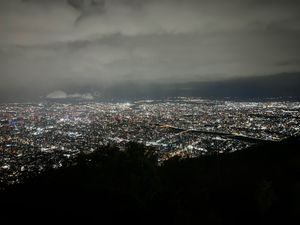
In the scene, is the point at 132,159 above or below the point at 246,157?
above

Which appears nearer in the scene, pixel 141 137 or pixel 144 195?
pixel 144 195

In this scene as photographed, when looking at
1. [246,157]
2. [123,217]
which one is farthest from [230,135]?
[123,217]

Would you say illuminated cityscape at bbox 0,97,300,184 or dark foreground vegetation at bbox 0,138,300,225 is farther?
illuminated cityscape at bbox 0,97,300,184

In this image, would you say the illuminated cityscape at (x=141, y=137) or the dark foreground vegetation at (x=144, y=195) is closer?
the dark foreground vegetation at (x=144, y=195)

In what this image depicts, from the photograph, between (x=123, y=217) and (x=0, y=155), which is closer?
(x=123, y=217)

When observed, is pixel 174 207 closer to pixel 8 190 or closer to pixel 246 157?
pixel 8 190

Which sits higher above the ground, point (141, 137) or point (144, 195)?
point (144, 195)

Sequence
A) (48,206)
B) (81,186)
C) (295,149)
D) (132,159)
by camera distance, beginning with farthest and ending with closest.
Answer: (295,149) < (132,159) < (81,186) < (48,206)

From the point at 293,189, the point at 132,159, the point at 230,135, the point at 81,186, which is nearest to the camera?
the point at 81,186
